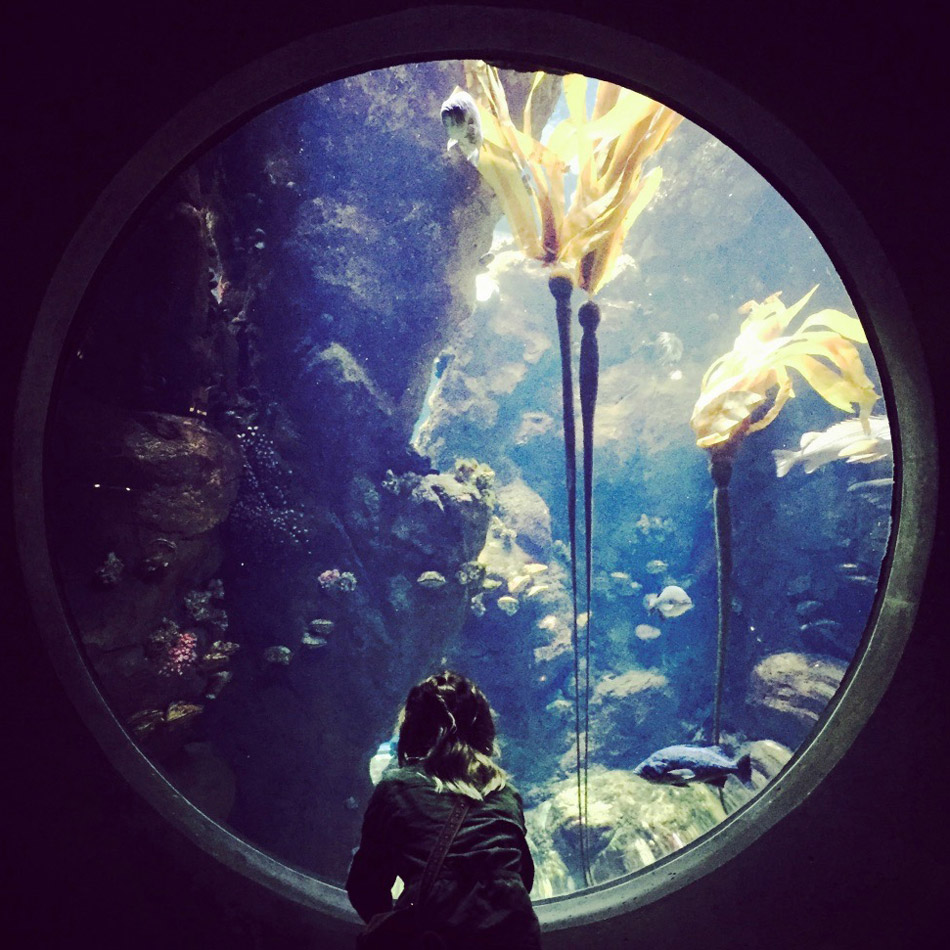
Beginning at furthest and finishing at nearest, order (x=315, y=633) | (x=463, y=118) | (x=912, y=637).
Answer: (x=315, y=633) → (x=463, y=118) → (x=912, y=637)

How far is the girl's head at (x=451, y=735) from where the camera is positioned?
1883mm

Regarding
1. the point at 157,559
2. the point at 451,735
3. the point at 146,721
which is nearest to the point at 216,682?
the point at 146,721

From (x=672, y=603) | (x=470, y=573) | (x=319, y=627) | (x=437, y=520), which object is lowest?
(x=319, y=627)

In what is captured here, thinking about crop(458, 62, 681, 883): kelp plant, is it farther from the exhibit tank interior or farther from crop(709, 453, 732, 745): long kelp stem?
crop(709, 453, 732, 745): long kelp stem

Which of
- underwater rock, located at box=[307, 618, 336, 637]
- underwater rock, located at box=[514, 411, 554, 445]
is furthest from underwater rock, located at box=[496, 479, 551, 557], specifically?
underwater rock, located at box=[307, 618, 336, 637]

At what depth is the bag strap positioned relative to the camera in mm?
1604

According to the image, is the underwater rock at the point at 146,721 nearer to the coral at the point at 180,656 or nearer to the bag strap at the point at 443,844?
the coral at the point at 180,656

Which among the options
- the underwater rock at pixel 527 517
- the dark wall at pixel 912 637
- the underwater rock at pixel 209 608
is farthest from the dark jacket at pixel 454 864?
the underwater rock at pixel 527 517

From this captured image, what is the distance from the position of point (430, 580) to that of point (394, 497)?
1878 millimetres

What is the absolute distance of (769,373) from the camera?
4645 mm

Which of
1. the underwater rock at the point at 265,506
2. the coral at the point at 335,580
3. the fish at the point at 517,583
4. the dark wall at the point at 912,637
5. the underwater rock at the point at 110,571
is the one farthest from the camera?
the fish at the point at 517,583

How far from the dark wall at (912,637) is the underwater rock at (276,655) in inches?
258

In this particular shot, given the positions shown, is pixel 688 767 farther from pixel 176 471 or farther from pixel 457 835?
pixel 176 471

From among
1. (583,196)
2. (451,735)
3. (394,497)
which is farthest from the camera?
(394,497)
